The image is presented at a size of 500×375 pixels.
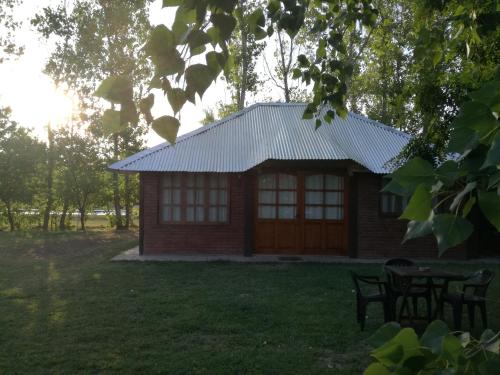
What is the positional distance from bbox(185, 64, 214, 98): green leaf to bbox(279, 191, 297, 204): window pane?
14448 mm

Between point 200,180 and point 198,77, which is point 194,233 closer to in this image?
point 200,180

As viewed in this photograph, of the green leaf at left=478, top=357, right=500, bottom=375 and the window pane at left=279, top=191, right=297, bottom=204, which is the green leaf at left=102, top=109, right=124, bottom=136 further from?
the window pane at left=279, top=191, right=297, bottom=204

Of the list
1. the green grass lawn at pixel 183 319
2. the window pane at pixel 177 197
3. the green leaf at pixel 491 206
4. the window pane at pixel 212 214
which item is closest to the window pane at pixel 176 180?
the window pane at pixel 177 197

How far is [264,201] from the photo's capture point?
15773 millimetres

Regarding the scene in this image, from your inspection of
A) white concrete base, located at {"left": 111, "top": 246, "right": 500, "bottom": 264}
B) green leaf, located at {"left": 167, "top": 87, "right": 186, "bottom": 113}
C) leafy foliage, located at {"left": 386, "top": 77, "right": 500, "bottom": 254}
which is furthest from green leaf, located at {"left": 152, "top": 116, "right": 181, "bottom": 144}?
white concrete base, located at {"left": 111, "top": 246, "right": 500, "bottom": 264}

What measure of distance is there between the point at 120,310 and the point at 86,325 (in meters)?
0.97

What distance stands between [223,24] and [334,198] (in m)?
14.6

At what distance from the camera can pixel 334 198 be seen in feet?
51.7

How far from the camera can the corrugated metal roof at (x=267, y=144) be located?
15070 millimetres

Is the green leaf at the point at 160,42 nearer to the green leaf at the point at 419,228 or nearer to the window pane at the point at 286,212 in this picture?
the green leaf at the point at 419,228

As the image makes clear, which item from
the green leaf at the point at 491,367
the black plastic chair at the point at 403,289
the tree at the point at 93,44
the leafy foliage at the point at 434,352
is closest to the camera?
the green leaf at the point at 491,367

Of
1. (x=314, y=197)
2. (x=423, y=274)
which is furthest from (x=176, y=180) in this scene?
(x=423, y=274)

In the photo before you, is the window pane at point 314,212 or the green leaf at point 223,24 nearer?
the green leaf at point 223,24

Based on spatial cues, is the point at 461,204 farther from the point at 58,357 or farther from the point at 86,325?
the point at 86,325
